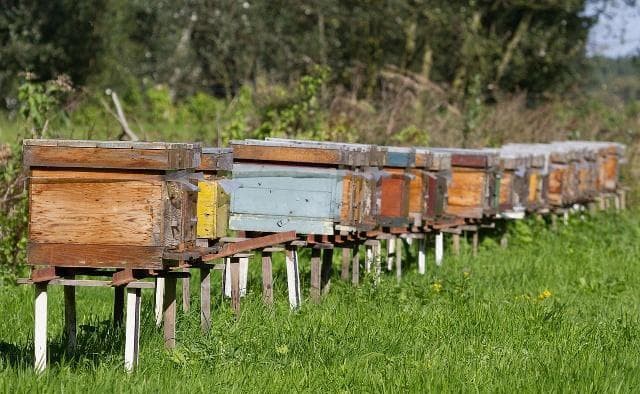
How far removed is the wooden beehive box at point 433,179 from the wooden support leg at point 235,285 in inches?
176

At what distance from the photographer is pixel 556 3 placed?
3794 cm

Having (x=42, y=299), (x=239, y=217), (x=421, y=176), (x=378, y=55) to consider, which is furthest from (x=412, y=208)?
(x=378, y=55)

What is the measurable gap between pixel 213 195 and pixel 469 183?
7.93 metres

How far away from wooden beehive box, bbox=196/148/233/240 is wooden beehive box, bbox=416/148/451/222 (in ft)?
17.4

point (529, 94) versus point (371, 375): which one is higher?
point (529, 94)

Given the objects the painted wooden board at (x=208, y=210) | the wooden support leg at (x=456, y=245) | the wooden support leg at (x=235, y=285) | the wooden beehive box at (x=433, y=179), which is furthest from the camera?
the wooden support leg at (x=456, y=245)

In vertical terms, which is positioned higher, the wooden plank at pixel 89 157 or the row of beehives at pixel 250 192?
the wooden plank at pixel 89 157

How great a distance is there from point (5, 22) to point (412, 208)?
24172 mm

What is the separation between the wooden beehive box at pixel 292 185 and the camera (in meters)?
11.8

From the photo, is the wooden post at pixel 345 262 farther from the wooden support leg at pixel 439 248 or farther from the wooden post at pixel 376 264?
the wooden support leg at pixel 439 248

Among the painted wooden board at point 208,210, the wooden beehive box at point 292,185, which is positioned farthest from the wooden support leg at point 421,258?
the painted wooden board at point 208,210

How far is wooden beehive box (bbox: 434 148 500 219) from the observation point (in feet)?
56.1

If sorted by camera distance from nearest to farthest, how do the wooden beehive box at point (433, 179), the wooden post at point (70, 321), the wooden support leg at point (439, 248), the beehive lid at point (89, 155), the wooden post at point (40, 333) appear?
the beehive lid at point (89, 155)
the wooden post at point (40, 333)
the wooden post at point (70, 321)
the wooden beehive box at point (433, 179)
the wooden support leg at point (439, 248)

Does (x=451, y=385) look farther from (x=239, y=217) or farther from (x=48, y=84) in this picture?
(x=48, y=84)
